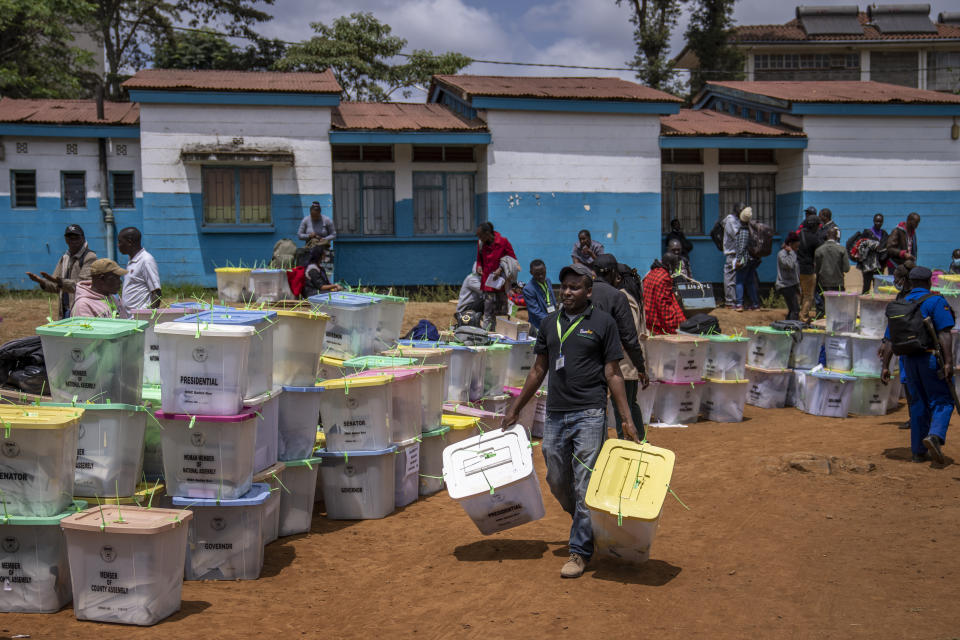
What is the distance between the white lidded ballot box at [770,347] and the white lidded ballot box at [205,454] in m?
8.54

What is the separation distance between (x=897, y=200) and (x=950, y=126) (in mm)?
2076

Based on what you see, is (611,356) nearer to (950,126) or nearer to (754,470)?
(754,470)

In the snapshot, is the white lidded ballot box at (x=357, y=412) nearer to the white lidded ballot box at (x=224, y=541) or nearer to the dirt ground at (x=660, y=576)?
the dirt ground at (x=660, y=576)

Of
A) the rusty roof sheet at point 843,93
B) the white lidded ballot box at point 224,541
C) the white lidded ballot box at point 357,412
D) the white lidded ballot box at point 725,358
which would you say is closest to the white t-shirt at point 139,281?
the white lidded ballot box at point 357,412

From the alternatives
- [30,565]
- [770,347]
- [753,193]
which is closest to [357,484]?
[30,565]

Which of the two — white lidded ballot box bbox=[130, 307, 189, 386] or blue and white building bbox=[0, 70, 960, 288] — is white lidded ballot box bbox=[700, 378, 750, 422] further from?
blue and white building bbox=[0, 70, 960, 288]

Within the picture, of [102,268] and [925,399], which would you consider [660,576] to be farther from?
[102,268]

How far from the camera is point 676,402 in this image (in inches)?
464

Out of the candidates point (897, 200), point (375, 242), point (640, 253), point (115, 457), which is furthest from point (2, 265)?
point (897, 200)

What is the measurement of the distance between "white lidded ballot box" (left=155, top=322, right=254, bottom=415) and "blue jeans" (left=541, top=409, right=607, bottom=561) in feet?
6.60

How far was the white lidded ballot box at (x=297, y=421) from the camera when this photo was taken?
23.2 ft

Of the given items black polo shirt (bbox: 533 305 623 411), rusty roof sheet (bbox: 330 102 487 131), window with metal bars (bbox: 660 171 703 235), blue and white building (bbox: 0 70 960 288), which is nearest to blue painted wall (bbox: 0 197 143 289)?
blue and white building (bbox: 0 70 960 288)

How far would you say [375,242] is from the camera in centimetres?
1911

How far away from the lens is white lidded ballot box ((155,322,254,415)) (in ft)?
19.1
